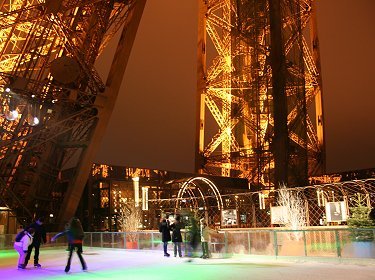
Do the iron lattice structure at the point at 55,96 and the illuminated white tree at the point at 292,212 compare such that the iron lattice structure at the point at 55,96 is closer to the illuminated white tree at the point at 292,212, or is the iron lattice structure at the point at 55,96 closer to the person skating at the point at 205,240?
the illuminated white tree at the point at 292,212

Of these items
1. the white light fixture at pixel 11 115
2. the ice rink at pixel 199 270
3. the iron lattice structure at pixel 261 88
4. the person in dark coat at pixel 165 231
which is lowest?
the ice rink at pixel 199 270

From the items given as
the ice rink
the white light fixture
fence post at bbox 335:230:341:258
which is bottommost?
the ice rink

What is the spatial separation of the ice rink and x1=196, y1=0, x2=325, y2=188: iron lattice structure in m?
29.0

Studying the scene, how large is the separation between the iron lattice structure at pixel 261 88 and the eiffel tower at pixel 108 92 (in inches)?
4.2

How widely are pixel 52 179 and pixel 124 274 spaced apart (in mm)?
18637

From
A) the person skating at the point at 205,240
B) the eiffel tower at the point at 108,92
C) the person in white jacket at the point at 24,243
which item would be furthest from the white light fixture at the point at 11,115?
the person skating at the point at 205,240

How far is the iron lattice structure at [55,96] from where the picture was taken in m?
28.7

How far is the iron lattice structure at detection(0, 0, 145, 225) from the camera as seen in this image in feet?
94.3

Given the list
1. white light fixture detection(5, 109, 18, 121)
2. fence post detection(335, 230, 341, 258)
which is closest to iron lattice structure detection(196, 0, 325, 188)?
white light fixture detection(5, 109, 18, 121)

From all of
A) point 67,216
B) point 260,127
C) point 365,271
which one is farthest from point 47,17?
point 260,127

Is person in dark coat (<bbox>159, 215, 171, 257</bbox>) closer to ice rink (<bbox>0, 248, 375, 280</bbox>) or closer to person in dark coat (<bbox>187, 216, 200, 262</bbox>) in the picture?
ice rink (<bbox>0, 248, 375, 280</bbox>)

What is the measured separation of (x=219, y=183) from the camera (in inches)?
1832

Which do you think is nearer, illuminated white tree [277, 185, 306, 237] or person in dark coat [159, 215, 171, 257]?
person in dark coat [159, 215, 171, 257]

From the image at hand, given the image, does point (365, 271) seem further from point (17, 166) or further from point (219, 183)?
point (219, 183)
